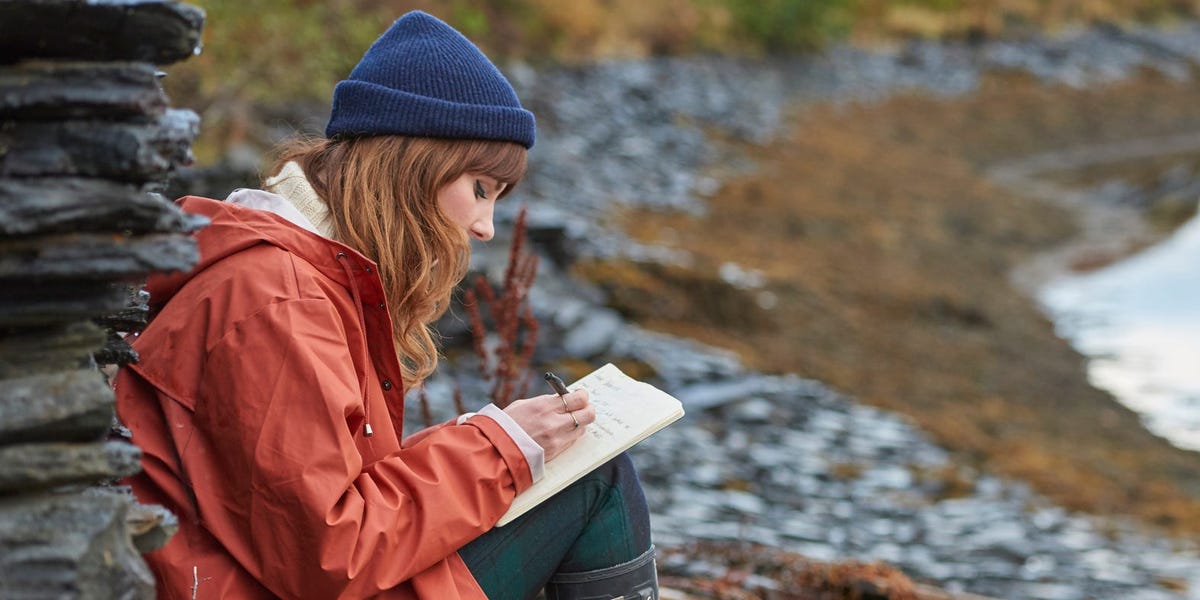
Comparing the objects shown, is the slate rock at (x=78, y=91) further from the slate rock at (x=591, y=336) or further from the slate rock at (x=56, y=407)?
the slate rock at (x=591, y=336)

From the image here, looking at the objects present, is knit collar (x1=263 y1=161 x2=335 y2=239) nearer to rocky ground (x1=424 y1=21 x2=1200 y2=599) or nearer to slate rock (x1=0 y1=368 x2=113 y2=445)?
slate rock (x1=0 y1=368 x2=113 y2=445)

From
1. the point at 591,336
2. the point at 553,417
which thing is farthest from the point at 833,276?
the point at 553,417

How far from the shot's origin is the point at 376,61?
288 centimetres

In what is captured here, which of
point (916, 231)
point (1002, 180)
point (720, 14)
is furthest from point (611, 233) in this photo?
point (720, 14)

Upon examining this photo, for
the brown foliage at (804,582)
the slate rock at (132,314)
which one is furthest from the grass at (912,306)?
the slate rock at (132,314)

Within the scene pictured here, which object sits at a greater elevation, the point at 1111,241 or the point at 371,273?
the point at 1111,241

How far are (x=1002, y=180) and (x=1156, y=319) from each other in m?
7.89

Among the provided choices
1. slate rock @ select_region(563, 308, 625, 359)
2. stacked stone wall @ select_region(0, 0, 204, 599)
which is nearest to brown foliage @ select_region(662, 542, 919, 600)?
stacked stone wall @ select_region(0, 0, 204, 599)

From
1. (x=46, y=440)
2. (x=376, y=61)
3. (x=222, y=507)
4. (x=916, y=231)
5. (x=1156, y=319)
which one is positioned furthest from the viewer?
(x=916, y=231)

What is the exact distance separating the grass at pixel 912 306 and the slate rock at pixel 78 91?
6.59m

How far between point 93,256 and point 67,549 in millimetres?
464

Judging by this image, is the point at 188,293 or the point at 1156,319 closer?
the point at 188,293

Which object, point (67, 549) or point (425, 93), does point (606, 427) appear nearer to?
point (425, 93)

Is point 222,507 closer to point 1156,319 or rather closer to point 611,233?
point 611,233
